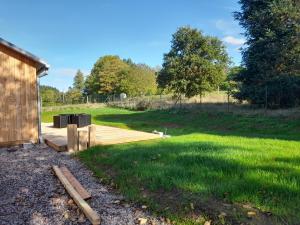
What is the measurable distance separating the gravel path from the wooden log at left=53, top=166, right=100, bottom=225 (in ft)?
0.25

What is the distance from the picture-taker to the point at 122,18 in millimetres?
32750

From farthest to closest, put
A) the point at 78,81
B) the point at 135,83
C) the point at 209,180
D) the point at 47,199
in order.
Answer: the point at 78,81
the point at 135,83
the point at 47,199
the point at 209,180

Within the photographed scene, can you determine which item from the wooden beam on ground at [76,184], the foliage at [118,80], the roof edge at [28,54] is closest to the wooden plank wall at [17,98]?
the roof edge at [28,54]

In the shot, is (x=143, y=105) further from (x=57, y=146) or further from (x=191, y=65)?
(x=57, y=146)

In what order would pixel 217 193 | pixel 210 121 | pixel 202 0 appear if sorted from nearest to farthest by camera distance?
pixel 217 193
pixel 210 121
pixel 202 0

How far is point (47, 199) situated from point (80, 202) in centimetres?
81

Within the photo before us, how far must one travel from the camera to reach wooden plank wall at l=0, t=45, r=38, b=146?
10.2 meters

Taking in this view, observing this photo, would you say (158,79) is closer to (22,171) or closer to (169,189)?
(22,171)

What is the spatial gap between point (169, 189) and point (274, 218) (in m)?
1.67

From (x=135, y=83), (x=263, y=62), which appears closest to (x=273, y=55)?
(x=263, y=62)

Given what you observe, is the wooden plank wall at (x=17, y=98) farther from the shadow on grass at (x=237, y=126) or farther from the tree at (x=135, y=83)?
the tree at (x=135, y=83)

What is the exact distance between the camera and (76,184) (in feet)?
18.8

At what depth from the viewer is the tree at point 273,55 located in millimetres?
17969

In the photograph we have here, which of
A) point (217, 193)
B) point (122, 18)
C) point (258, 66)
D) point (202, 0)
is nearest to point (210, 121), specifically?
point (258, 66)
